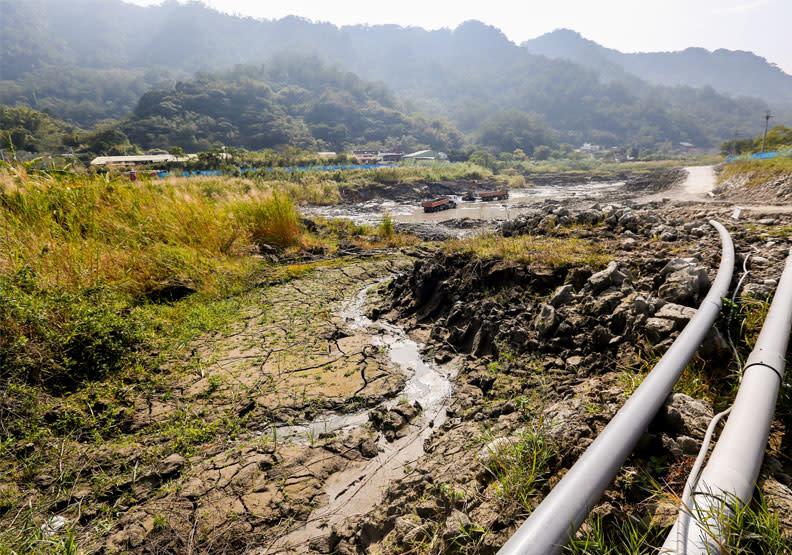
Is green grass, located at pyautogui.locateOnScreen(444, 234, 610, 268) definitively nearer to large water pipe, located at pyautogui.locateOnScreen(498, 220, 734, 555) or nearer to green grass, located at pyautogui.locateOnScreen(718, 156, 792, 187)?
large water pipe, located at pyautogui.locateOnScreen(498, 220, 734, 555)

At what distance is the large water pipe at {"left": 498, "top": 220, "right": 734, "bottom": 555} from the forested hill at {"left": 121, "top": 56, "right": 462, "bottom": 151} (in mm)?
78755

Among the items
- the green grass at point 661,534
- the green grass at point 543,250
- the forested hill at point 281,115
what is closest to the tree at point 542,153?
the forested hill at point 281,115

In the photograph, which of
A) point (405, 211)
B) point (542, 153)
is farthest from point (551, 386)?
point (542, 153)

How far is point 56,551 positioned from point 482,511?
6.80 feet

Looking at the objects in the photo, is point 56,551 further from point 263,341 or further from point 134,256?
point 134,256

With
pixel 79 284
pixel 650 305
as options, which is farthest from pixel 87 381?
pixel 650 305

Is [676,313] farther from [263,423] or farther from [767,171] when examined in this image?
[767,171]

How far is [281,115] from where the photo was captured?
3986 inches

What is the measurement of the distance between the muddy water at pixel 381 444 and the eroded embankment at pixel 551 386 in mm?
158

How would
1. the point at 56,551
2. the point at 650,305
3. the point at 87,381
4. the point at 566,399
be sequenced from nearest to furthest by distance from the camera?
the point at 56,551, the point at 566,399, the point at 650,305, the point at 87,381

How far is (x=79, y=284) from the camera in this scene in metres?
3.75

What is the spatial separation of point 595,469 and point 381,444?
1.86m

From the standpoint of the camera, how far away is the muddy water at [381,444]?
218 centimetres

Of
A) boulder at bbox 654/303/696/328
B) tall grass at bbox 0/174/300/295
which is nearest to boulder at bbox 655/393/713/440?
boulder at bbox 654/303/696/328
